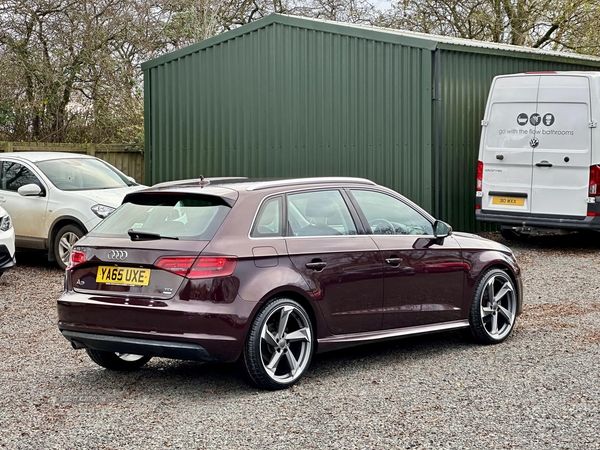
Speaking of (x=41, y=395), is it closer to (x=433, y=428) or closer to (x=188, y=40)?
(x=433, y=428)

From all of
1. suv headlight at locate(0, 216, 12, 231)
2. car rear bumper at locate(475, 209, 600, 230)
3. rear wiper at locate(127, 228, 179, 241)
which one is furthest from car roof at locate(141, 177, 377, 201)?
car rear bumper at locate(475, 209, 600, 230)

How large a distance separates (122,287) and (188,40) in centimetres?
2061

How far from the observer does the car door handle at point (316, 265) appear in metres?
6.81

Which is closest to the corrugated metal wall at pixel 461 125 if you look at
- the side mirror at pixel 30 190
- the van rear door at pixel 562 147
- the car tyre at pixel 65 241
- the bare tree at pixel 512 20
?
the van rear door at pixel 562 147

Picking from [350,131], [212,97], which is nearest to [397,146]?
[350,131]

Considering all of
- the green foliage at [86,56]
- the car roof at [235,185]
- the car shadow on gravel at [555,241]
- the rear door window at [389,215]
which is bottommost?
the car shadow on gravel at [555,241]

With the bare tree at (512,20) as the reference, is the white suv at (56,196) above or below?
below

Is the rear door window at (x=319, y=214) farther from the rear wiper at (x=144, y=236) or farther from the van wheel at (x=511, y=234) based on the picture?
the van wheel at (x=511, y=234)

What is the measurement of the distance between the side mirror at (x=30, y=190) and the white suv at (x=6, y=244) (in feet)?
3.99

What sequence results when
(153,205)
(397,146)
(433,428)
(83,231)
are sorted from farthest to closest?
1. (397,146)
2. (83,231)
3. (153,205)
4. (433,428)

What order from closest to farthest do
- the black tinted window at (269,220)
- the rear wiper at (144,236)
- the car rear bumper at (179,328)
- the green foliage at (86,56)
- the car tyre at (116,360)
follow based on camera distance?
1. the car rear bumper at (179,328)
2. the rear wiper at (144,236)
3. the black tinted window at (269,220)
4. the car tyre at (116,360)
5. the green foliage at (86,56)

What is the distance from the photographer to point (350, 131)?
56.5 feet

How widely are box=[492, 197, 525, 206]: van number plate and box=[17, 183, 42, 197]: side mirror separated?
6764 millimetres

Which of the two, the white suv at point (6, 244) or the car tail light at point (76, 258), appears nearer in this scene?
the car tail light at point (76, 258)
